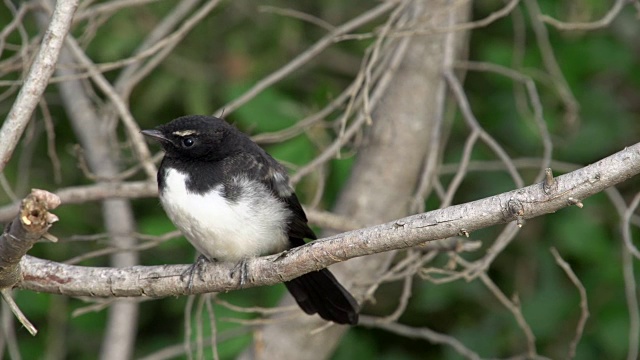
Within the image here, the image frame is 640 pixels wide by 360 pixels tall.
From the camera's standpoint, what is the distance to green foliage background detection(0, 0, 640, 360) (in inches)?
201

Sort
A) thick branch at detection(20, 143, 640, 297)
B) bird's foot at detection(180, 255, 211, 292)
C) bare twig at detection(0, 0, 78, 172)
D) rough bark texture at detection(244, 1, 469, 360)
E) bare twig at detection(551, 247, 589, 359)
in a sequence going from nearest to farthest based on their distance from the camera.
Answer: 1. thick branch at detection(20, 143, 640, 297)
2. bare twig at detection(0, 0, 78, 172)
3. bird's foot at detection(180, 255, 211, 292)
4. bare twig at detection(551, 247, 589, 359)
5. rough bark texture at detection(244, 1, 469, 360)

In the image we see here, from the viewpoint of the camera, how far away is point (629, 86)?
591cm

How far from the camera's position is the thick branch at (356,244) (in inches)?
102

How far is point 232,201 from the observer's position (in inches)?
150

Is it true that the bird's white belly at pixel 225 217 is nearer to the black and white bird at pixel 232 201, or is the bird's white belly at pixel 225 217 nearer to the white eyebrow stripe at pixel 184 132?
the black and white bird at pixel 232 201

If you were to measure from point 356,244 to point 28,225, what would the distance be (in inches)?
36.9

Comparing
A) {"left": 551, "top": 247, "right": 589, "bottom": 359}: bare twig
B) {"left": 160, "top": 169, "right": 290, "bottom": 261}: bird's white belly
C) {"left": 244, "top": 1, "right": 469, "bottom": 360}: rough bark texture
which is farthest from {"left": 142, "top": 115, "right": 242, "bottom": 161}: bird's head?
{"left": 551, "top": 247, "right": 589, "bottom": 359}: bare twig

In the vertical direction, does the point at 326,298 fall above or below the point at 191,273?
below

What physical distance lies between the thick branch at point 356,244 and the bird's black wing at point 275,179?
15.1 inches

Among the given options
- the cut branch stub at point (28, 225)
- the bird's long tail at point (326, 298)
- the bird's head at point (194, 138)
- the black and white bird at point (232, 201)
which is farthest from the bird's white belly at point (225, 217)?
the cut branch stub at point (28, 225)

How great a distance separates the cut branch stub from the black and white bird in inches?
38.5

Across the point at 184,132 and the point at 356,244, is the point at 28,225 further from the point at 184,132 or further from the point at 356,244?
the point at 184,132

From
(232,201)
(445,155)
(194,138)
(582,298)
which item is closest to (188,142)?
(194,138)

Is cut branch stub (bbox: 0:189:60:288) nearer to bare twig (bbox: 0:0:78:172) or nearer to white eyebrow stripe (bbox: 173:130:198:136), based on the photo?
bare twig (bbox: 0:0:78:172)
